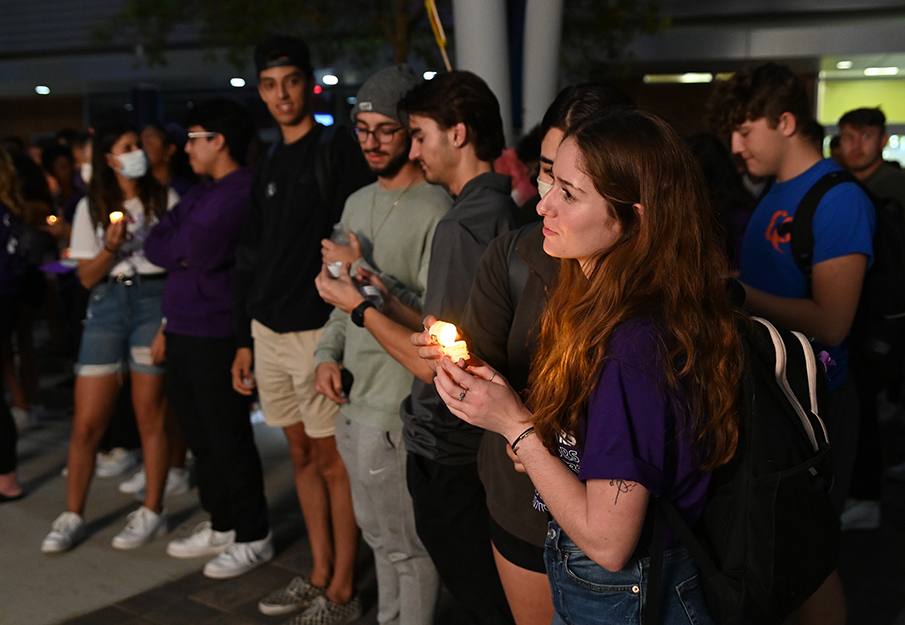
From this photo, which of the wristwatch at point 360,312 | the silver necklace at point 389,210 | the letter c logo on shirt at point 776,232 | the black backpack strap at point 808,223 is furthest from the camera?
the silver necklace at point 389,210

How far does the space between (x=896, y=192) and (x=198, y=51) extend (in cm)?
1535

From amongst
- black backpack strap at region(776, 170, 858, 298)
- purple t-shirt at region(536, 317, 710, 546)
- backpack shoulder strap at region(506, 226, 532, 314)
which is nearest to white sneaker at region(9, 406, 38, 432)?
backpack shoulder strap at region(506, 226, 532, 314)

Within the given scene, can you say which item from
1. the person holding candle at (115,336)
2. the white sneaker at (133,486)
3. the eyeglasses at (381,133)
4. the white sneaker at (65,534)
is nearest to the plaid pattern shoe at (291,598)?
the person holding candle at (115,336)

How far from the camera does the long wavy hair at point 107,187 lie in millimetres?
4582

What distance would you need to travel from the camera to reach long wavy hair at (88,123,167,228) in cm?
458

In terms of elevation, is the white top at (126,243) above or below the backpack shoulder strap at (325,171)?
below

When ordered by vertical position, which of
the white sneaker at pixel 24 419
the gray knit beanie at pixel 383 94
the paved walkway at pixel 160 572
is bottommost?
the paved walkway at pixel 160 572

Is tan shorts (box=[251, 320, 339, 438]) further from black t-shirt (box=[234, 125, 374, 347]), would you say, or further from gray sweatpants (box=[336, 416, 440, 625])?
gray sweatpants (box=[336, 416, 440, 625])

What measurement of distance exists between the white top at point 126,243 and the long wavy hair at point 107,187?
0.05 meters

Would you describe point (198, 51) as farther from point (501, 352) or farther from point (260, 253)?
point (501, 352)

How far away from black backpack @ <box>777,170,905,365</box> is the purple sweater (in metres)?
2.57

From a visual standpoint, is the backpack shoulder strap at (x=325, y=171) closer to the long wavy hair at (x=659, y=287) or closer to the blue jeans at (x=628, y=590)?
the long wavy hair at (x=659, y=287)

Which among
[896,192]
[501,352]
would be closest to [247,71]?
[896,192]

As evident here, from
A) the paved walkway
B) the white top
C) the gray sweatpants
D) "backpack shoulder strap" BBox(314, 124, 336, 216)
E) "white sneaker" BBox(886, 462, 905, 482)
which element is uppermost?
"backpack shoulder strap" BBox(314, 124, 336, 216)
